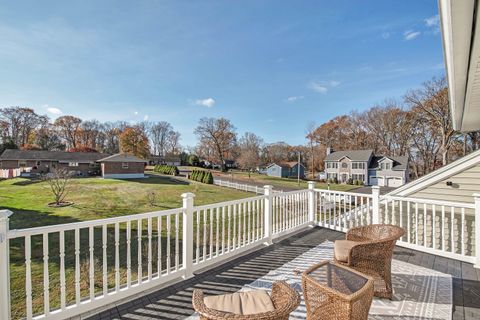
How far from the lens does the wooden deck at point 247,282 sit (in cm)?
235

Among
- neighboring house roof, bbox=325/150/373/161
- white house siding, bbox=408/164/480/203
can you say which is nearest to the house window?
neighboring house roof, bbox=325/150/373/161

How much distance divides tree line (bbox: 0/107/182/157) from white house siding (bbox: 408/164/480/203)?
41.4 metres

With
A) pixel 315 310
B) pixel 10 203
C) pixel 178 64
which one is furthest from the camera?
pixel 10 203

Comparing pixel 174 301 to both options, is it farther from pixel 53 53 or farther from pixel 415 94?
pixel 415 94

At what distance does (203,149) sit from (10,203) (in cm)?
3273

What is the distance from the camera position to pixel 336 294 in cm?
153

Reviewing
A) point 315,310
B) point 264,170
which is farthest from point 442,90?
point 264,170

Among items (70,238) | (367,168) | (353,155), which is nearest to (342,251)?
(70,238)

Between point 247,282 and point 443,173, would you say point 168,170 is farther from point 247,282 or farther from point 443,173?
point 247,282

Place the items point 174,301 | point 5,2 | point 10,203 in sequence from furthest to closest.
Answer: point 10,203, point 5,2, point 174,301

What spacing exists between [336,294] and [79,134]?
171ft

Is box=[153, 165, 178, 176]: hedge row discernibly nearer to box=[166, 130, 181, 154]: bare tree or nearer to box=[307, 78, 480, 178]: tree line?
box=[166, 130, 181, 154]: bare tree

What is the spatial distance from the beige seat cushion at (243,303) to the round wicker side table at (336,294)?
338mm

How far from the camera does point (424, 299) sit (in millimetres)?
2609
